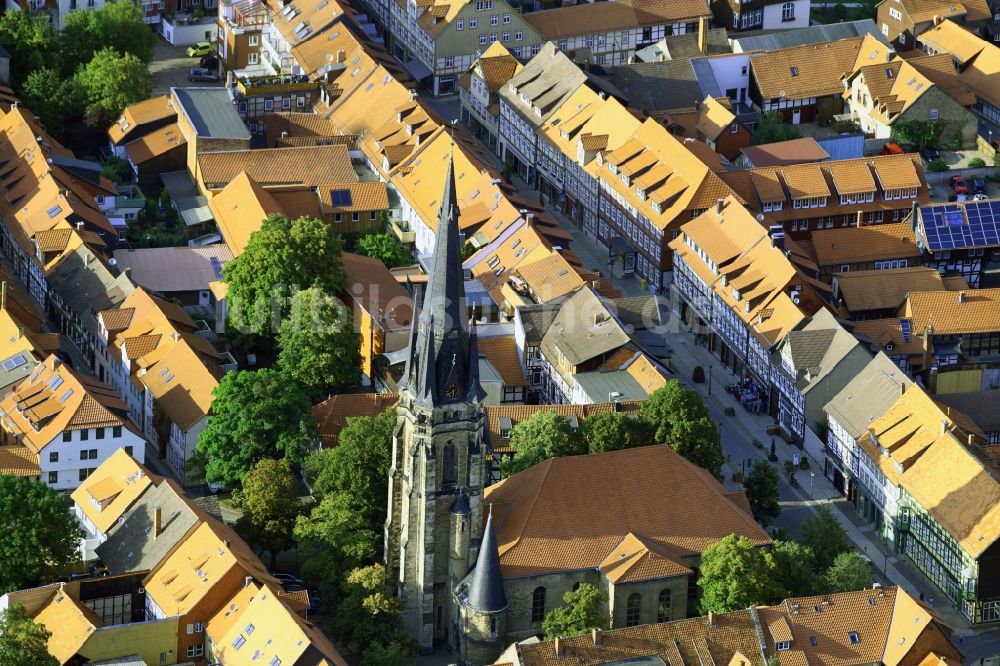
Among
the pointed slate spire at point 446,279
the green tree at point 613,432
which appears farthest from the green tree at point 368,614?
the green tree at point 613,432

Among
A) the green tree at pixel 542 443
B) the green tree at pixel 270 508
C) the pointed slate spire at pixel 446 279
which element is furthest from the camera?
the green tree at pixel 542 443

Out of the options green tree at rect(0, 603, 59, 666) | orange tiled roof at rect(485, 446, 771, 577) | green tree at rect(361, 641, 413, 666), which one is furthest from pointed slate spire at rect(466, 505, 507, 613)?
green tree at rect(0, 603, 59, 666)

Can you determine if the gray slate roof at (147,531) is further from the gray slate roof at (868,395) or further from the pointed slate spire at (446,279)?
the gray slate roof at (868,395)

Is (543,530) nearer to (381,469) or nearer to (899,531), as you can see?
(381,469)

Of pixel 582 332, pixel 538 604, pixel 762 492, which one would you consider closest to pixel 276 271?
pixel 582 332

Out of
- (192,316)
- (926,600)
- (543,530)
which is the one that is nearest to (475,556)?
(543,530)

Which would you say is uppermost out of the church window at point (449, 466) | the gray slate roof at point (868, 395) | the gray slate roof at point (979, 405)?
the church window at point (449, 466)
